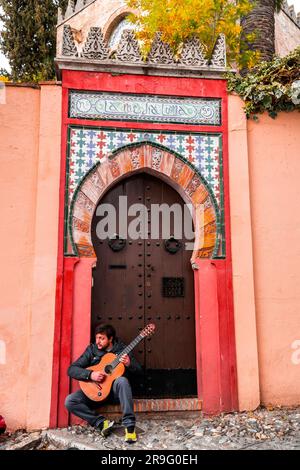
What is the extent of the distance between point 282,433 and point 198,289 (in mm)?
1637

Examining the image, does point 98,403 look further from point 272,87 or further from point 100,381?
point 272,87

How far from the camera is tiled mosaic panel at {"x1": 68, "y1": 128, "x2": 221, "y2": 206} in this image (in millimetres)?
5016

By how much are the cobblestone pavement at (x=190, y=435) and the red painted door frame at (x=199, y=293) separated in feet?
0.73

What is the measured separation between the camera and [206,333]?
4918 millimetres

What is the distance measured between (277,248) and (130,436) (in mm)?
2617

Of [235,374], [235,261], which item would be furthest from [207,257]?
[235,374]

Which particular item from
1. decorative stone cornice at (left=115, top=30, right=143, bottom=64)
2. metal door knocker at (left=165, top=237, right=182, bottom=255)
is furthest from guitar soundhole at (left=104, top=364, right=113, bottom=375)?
decorative stone cornice at (left=115, top=30, right=143, bottom=64)

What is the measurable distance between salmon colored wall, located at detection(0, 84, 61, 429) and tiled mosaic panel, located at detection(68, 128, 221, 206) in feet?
0.66

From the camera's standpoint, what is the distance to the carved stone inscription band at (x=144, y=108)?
16.8 ft

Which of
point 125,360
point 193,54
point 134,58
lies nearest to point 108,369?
point 125,360

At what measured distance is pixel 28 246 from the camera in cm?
482

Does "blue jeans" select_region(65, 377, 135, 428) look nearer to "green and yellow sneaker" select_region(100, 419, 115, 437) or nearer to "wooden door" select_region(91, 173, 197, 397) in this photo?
"green and yellow sneaker" select_region(100, 419, 115, 437)

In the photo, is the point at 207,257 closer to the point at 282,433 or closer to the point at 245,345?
the point at 245,345

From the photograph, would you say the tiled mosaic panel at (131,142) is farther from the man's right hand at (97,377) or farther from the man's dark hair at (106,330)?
the man's right hand at (97,377)
